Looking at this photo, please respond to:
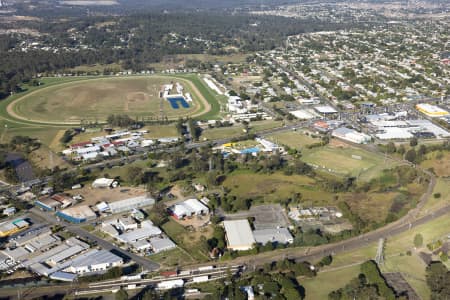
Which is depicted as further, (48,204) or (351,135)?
(351,135)

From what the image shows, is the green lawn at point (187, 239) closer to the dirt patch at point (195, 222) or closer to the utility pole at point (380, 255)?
the dirt patch at point (195, 222)

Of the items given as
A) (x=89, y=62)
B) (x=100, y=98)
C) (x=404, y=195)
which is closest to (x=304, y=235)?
(x=404, y=195)

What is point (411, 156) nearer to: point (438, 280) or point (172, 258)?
point (438, 280)

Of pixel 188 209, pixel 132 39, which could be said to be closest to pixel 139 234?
pixel 188 209

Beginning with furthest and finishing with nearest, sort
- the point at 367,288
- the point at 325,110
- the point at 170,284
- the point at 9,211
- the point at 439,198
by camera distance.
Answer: the point at 325,110
the point at 439,198
the point at 9,211
the point at 170,284
the point at 367,288

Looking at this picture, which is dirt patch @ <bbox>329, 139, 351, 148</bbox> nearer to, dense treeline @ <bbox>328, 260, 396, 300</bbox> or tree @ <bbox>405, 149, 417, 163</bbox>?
tree @ <bbox>405, 149, 417, 163</bbox>

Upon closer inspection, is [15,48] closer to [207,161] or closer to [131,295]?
[207,161]
